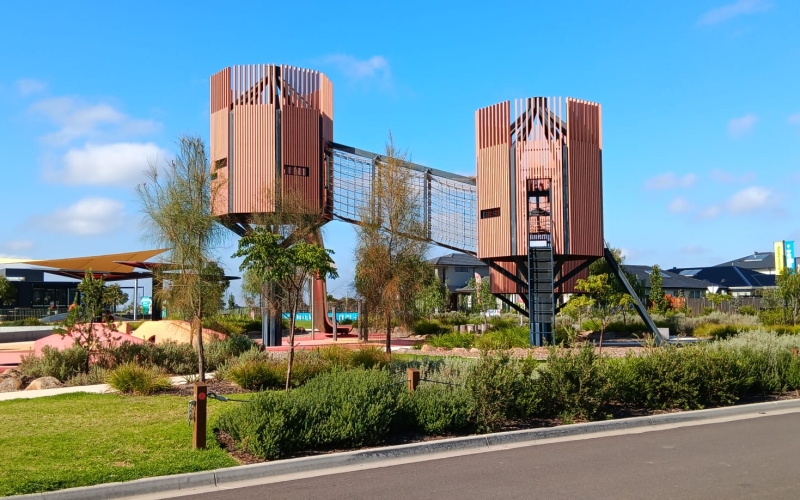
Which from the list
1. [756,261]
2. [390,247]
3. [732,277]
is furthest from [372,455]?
[756,261]

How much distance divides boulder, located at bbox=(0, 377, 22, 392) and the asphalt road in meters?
11.0

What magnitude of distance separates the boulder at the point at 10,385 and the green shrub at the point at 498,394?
11.0 meters

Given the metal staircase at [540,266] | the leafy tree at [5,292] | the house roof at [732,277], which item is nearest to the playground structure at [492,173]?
the metal staircase at [540,266]

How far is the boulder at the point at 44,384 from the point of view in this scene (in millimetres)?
16141

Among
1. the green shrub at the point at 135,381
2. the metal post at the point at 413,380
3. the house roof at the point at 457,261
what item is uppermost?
the house roof at the point at 457,261

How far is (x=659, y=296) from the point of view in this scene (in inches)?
1870

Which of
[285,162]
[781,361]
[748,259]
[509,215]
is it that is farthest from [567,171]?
[748,259]

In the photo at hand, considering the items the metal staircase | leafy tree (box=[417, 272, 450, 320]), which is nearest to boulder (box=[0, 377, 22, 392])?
the metal staircase

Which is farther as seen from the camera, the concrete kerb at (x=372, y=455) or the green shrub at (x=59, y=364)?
Result: the green shrub at (x=59, y=364)

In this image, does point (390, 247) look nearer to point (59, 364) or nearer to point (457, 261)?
point (59, 364)

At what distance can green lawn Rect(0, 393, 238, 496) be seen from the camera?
305 inches

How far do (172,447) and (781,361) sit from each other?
12.7 meters

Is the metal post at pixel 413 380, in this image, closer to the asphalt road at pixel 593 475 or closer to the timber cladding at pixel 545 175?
the asphalt road at pixel 593 475

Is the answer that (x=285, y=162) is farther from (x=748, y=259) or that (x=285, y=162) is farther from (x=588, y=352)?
(x=748, y=259)
